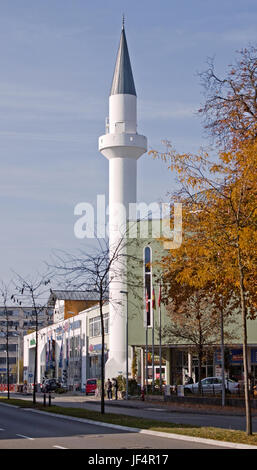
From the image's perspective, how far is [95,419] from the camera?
2944cm

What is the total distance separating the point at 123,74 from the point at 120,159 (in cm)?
827

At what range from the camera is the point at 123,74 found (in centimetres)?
7512

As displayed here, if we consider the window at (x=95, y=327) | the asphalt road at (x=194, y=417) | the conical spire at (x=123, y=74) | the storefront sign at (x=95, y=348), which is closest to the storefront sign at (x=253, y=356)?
the storefront sign at (x=95, y=348)

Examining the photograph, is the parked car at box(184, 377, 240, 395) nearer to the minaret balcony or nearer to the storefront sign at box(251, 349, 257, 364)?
the storefront sign at box(251, 349, 257, 364)

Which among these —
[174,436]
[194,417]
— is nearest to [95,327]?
[194,417]

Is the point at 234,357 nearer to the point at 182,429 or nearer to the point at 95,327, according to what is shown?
the point at 95,327

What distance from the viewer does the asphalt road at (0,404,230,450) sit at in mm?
18469

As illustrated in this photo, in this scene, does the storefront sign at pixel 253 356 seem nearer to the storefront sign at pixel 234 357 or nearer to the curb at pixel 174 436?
the storefront sign at pixel 234 357

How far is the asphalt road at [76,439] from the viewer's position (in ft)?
60.6

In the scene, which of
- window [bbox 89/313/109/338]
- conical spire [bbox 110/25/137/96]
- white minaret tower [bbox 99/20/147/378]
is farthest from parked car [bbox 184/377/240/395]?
conical spire [bbox 110/25/137/96]

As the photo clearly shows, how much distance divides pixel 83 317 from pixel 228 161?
230ft

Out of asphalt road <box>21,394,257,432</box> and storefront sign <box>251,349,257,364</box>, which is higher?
storefront sign <box>251,349,257,364</box>

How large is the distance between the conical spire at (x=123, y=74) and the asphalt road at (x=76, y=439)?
52633mm
